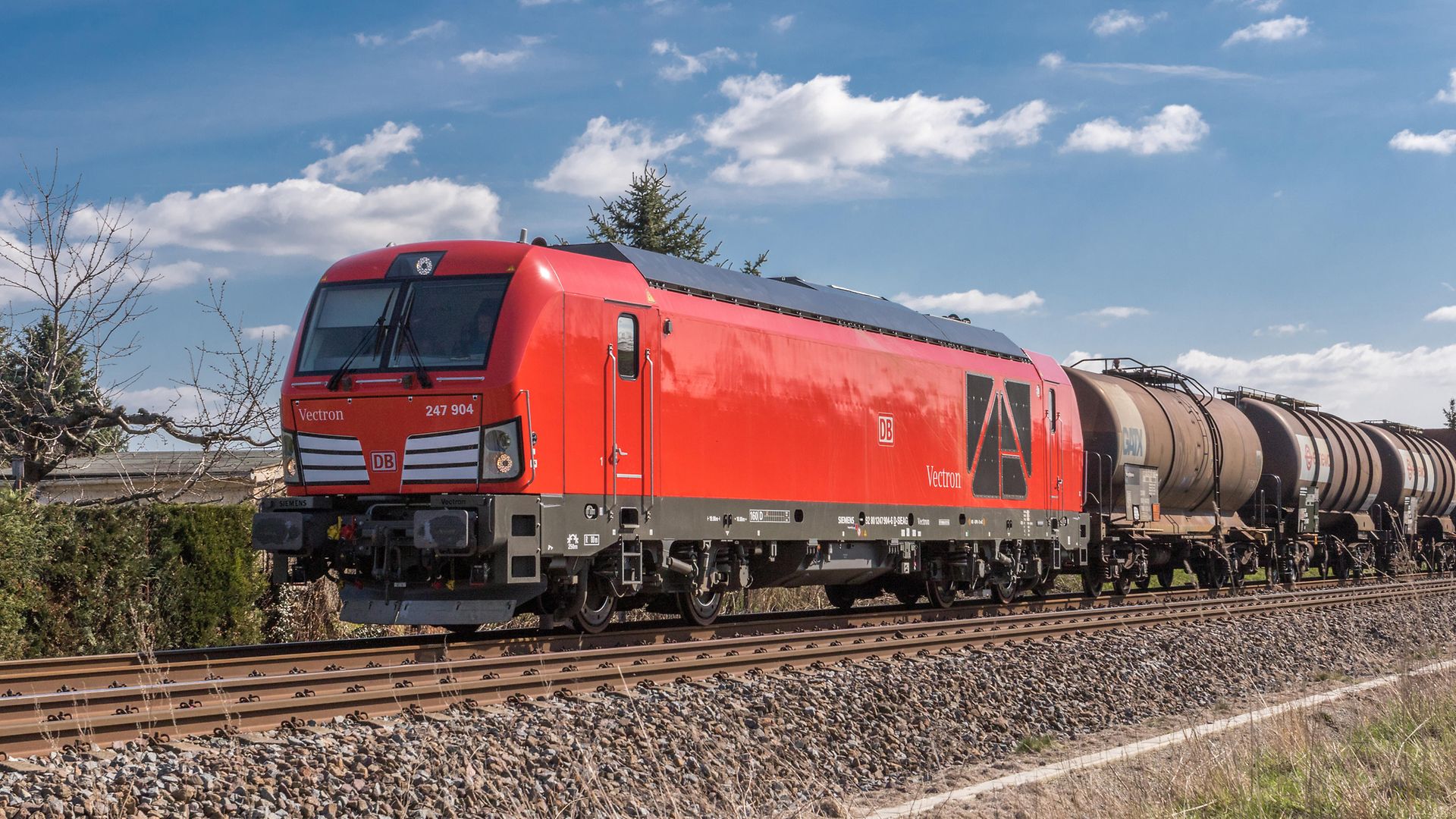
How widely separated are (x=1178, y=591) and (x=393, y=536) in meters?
16.7

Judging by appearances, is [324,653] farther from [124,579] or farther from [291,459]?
[124,579]

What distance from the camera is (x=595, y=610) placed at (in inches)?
504

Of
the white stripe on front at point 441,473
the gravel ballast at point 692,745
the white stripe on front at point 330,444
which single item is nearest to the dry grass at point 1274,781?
the gravel ballast at point 692,745

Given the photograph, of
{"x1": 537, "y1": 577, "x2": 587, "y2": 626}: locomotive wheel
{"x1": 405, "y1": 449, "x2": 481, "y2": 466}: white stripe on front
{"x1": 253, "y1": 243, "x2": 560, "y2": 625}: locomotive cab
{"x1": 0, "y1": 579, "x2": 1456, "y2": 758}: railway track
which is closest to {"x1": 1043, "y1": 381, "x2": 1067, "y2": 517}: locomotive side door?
{"x1": 0, "y1": 579, "x2": 1456, "y2": 758}: railway track

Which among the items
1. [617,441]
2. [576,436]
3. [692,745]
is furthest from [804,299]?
[692,745]

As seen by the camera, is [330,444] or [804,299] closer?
[330,444]

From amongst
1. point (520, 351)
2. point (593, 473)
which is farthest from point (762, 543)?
point (520, 351)

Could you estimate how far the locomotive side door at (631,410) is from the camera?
12.0 metres

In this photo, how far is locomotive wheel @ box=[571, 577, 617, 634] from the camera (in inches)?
497

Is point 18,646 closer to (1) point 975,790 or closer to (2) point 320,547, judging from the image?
(2) point 320,547

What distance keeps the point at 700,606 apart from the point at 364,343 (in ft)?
15.6

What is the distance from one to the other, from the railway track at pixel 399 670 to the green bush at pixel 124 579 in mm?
2286

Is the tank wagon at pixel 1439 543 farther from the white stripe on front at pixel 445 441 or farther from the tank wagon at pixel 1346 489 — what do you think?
the white stripe on front at pixel 445 441

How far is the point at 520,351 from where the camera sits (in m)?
11.2
